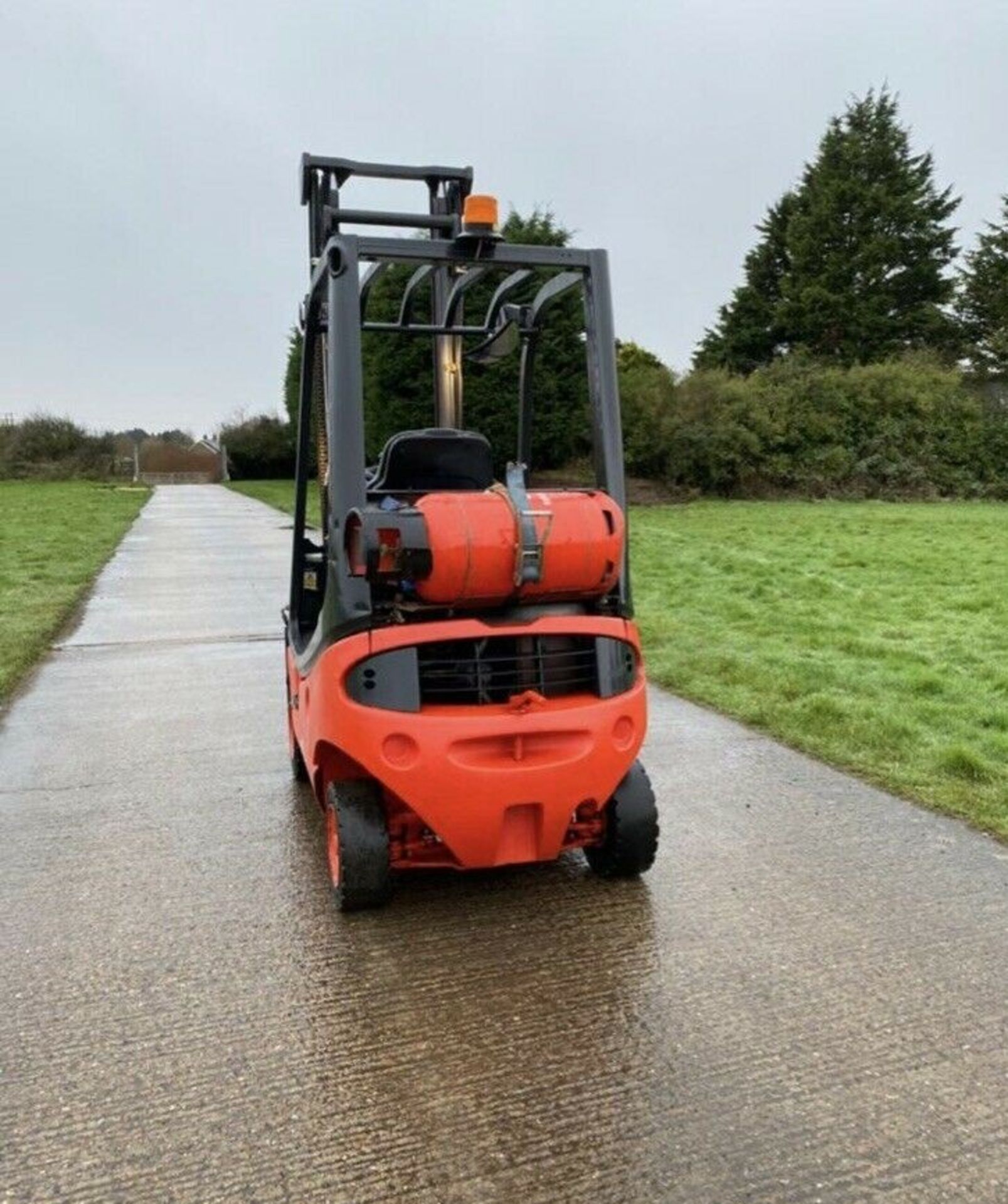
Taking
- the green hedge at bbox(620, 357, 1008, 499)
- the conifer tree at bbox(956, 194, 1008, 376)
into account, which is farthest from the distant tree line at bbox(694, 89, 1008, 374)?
the green hedge at bbox(620, 357, 1008, 499)

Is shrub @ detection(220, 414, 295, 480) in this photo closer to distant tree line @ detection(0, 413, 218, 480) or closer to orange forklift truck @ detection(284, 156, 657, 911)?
distant tree line @ detection(0, 413, 218, 480)

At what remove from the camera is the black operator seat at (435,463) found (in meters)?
3.41

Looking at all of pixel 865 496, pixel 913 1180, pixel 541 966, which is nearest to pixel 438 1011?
pixel 541 966

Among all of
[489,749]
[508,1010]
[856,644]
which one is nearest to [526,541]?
[489,749]

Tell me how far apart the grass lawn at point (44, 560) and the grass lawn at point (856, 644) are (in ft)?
15.5

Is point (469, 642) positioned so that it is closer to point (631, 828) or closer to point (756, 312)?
point (631, 828)

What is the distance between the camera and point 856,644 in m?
7.22

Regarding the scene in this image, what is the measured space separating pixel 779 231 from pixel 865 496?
2001cm

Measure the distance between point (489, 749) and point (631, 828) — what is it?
675 millimetres

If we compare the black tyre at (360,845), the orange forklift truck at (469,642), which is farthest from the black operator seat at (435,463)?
the black tyre at (360,845)

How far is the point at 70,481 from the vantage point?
145ft

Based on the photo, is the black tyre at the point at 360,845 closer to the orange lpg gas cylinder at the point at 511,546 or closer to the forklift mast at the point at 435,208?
the orange lpg gas cylinder at the point at 511,546

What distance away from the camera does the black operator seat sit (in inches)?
134

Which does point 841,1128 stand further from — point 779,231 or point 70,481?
point 70,481
